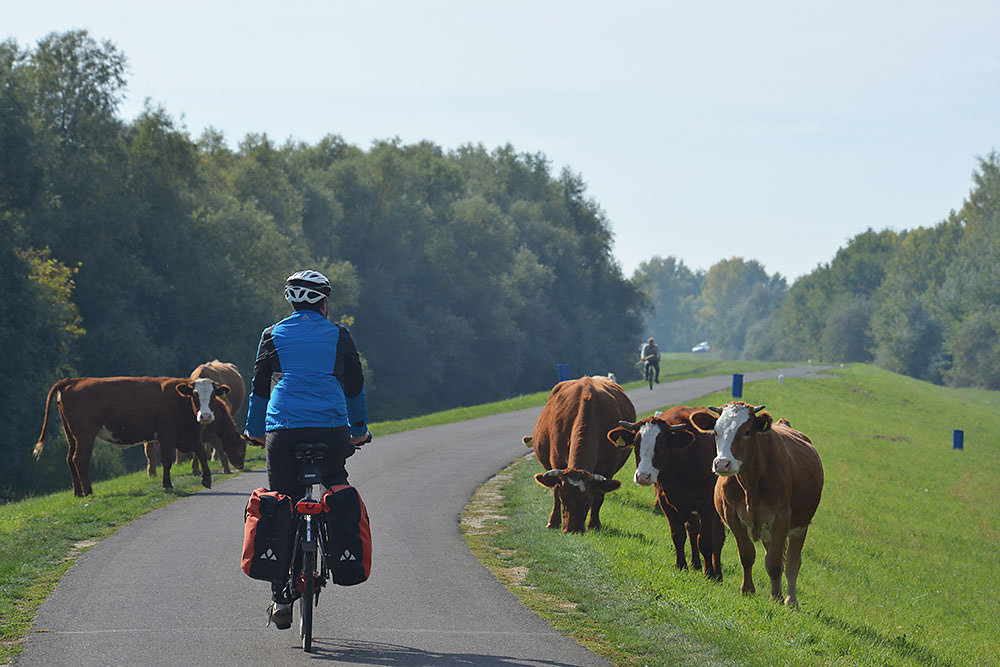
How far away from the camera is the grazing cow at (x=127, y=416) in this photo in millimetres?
18141

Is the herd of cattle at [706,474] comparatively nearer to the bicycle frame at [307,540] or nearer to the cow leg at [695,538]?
the cow leg at [695,538]

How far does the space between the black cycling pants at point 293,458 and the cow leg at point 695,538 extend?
5.42 meters

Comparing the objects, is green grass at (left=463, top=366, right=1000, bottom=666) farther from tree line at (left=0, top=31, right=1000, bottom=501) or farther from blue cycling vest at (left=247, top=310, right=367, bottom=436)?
tree line at (left=0, top=31, right=1000, bottom=501)

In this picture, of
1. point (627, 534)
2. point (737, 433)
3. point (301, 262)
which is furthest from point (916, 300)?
point (737, 433)

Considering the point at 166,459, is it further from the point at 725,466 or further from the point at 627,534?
the point at 725,466

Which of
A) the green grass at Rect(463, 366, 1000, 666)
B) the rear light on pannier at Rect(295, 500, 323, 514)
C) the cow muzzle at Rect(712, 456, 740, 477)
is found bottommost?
the green grass at Rect(463, 366, 1000, 666)

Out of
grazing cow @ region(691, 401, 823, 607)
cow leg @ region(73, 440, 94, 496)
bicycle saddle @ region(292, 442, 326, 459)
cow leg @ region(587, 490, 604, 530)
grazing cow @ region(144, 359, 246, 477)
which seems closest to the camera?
bicycle saddle @ region(292, 442, 326, 459)

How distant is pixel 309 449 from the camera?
23.8 ft

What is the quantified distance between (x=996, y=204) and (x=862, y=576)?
117836 millimetres

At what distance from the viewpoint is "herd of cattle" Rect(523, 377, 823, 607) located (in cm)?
1062

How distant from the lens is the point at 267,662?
284 inches

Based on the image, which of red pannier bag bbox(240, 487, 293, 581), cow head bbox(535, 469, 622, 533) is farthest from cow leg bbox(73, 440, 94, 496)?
red pannier bag bbox(240, 487, 293, 581)

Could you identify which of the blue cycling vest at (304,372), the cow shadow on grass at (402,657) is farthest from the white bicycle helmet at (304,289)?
the cow shadow on grass at (402,657)

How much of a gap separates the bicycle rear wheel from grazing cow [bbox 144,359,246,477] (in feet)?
34.5
